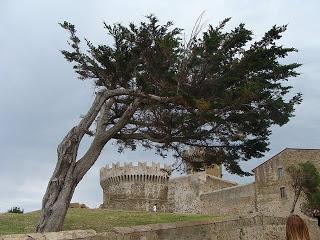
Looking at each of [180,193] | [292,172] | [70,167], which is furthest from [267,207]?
[70,167]

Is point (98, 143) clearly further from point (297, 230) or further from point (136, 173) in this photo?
point (136, 173)

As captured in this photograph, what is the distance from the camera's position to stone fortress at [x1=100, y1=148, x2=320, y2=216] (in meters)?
38.0

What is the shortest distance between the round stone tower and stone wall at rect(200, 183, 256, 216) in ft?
23.4

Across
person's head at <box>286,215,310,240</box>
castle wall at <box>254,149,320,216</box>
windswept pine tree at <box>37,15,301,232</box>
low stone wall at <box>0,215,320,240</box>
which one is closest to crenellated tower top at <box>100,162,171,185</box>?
castle wall at <box>254,149,320,216</box>

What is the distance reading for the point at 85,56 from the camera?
1535 cm

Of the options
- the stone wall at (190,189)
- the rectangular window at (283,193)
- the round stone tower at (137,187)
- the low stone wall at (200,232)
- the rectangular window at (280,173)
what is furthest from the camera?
the round stone tower at (137,187)

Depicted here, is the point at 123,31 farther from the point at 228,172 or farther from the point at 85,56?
the point at 228,172

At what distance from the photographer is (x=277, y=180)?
126 feet

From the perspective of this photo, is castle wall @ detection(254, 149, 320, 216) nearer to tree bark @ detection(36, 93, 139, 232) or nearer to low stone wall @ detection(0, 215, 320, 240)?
tree bark @ detection(36, 93, 139, 232)

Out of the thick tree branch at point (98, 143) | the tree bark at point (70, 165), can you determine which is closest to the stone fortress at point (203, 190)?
the thick tree branch at point (98, 143)

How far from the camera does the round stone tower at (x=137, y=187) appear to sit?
49.2 m

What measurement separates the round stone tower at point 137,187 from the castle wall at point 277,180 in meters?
12.4

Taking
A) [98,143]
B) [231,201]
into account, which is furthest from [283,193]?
[98,143]

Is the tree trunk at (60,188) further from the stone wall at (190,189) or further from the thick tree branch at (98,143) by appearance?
the stone wall at (190,189)
